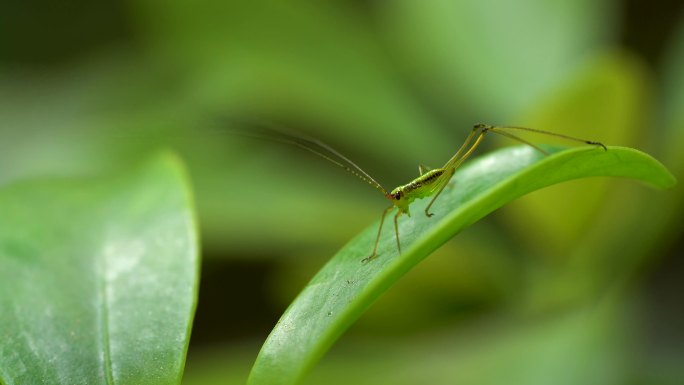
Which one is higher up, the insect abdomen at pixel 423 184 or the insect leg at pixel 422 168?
A: the insect leg at pixel 422 168

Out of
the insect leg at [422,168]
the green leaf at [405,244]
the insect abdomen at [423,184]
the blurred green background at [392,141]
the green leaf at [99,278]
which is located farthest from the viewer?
the blurred green background at [392,141]

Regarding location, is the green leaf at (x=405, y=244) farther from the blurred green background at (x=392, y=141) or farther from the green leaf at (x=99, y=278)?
the blurred green background at (x=392, y=141)

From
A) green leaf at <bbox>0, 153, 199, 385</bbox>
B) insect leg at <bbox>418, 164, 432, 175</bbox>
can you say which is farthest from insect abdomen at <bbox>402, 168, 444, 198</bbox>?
green leaf at <bbox>0, 153, 199, 385</bbox>

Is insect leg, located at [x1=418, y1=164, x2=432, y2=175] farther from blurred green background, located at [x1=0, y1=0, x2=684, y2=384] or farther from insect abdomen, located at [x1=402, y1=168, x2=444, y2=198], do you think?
blurred green background, located at [x1=0, y1=0, x2=684, y2=384]

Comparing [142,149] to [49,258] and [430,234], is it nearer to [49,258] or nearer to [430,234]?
[49,258]

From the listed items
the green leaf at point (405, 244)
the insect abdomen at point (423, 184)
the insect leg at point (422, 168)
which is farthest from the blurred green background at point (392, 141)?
the green leaf at point (405, 244)

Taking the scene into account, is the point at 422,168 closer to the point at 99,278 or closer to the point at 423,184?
the point at 423,184
